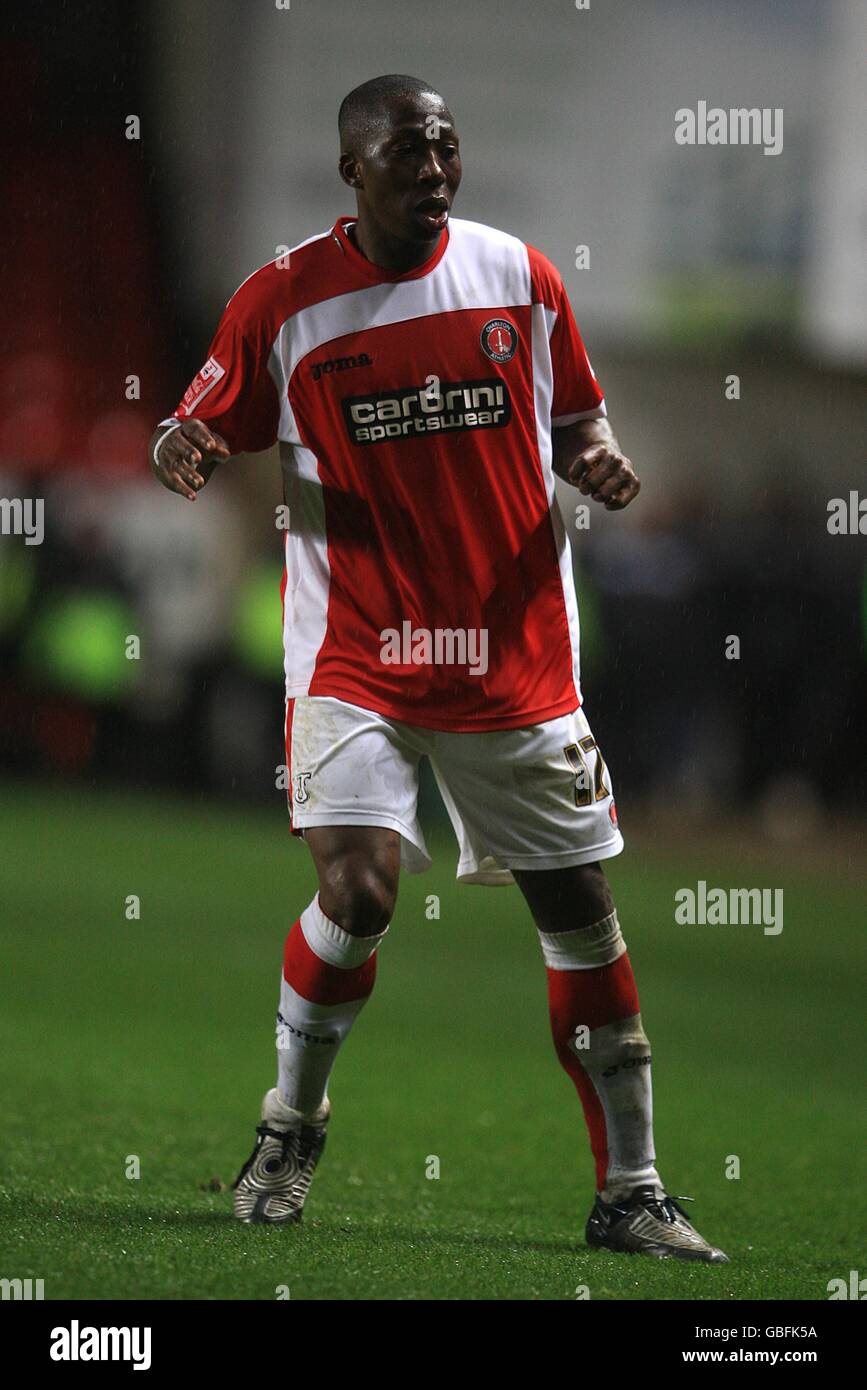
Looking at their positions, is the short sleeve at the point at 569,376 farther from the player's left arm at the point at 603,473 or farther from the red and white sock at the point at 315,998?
the red and white sock at the point at 315,998

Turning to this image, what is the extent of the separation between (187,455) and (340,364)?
1.35 feet

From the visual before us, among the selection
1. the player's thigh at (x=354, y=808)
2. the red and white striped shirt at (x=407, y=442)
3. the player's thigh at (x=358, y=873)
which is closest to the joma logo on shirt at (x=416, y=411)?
the red and white striped shirt at (x=407, y=442)

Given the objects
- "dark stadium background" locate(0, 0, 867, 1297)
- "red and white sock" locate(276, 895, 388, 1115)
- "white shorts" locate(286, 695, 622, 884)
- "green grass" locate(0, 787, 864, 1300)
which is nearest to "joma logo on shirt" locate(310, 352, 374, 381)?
"white shorts" locate(286, 695, 622, 884)

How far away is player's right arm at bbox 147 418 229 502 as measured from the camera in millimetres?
4492

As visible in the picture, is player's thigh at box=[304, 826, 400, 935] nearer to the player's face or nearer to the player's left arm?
the player's left arm

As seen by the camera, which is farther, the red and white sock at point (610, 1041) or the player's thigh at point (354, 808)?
the red and white sock at point (610, 1041)

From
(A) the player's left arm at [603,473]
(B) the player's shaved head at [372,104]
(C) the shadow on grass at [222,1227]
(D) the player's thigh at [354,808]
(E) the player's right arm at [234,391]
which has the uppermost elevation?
(B) the player's shaved head at [372,104]

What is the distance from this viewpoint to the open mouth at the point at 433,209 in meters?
4.46

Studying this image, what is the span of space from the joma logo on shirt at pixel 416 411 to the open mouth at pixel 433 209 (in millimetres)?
355

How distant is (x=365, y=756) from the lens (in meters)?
4.59

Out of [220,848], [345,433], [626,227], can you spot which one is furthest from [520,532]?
[626,227]

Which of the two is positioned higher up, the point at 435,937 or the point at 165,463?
the point at 165,463
